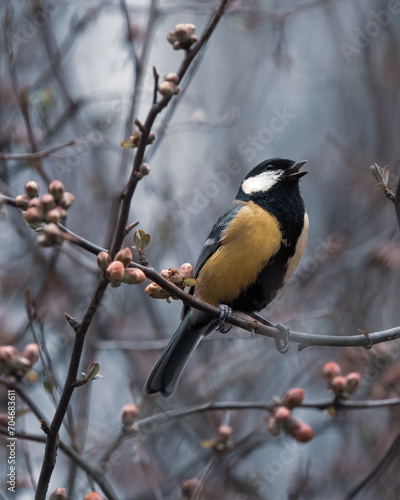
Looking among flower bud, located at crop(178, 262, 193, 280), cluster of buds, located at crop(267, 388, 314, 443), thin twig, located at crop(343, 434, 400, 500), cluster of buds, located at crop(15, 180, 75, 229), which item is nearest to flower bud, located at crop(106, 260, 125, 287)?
cluster of buds, located at crop(15, 180, 75, 229)

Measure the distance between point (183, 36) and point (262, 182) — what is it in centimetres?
165

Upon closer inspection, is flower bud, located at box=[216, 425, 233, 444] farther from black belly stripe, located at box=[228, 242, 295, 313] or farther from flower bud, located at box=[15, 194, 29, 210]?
A: flower bud, located at box=[15, 194, 29, 210]

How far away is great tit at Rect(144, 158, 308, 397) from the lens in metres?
2.84

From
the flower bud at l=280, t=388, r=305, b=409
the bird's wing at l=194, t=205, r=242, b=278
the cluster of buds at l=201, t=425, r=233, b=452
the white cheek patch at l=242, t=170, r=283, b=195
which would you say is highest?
the white cheek patch at l=242, t=170, r=283, b=195

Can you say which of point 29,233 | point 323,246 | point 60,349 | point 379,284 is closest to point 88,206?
point 29,233

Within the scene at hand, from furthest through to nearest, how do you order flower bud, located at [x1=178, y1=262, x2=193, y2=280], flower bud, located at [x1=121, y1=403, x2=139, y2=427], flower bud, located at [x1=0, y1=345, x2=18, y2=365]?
flower bud, located at [x1=121, y1=403, x2=139, y2=427] < flower bud, located at [x1=178, y1=262, x2=193, y2=280] < flower bud, located at [x1=0, y1=345, x2=18, y2=365]

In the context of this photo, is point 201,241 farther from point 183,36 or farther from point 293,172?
point 183,36

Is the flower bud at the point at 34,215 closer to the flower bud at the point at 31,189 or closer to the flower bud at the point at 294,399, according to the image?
the flower bud at the point at 31,189

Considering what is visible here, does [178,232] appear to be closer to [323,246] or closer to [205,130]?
[205,130]

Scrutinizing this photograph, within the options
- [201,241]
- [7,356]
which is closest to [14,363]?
[7,356]

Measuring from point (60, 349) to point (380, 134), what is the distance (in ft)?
11.8

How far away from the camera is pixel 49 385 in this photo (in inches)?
74.4

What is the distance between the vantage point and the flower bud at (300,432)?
6.84 feet

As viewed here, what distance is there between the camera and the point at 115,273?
1.48m
